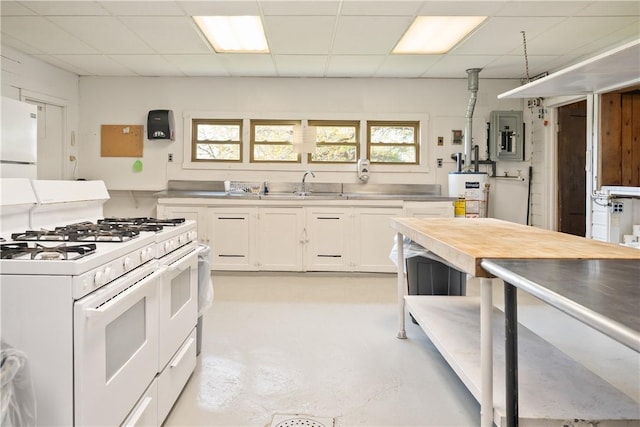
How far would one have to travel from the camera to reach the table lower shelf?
141 centimetres

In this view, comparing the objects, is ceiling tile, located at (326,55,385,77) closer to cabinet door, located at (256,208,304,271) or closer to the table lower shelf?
cabinet door, located at (256,208,304,271)

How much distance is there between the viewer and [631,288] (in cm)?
103

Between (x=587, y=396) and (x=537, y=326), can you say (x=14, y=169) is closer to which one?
(x=587, y=396)

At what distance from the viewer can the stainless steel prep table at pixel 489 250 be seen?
1468 mm

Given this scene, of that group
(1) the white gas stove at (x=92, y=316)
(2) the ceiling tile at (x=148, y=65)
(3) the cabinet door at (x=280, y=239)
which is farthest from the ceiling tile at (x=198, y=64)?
(1) the white gas stove at (x=92, y=316)

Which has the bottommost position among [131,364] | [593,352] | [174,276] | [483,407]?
[593,352]

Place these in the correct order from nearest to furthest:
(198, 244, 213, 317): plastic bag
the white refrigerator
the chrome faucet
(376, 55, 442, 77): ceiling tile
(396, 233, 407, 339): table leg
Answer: (198, 244, 213, 317): plastic bag → (396, 233, 407, 339): table leg → the white refrigerator → (376, 55, 442, 77): ceiling tile → the chrome faucet

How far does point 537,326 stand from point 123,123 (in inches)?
212

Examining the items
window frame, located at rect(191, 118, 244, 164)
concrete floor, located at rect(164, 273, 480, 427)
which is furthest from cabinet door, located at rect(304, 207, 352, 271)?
window frame, located at rect(191, 118, 244, 164)

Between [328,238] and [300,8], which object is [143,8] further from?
[328,238]

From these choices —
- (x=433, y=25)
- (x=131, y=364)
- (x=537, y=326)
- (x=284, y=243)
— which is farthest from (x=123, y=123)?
(x=537, y=326)

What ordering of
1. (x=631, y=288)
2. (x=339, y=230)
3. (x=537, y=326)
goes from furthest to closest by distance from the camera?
(x=339, y=230)
(x=537, y=326)
(x=631, y=288)

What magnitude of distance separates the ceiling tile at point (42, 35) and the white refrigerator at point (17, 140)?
0.84m

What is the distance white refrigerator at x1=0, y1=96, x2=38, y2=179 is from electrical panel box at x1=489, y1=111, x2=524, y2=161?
5176 millimetres
